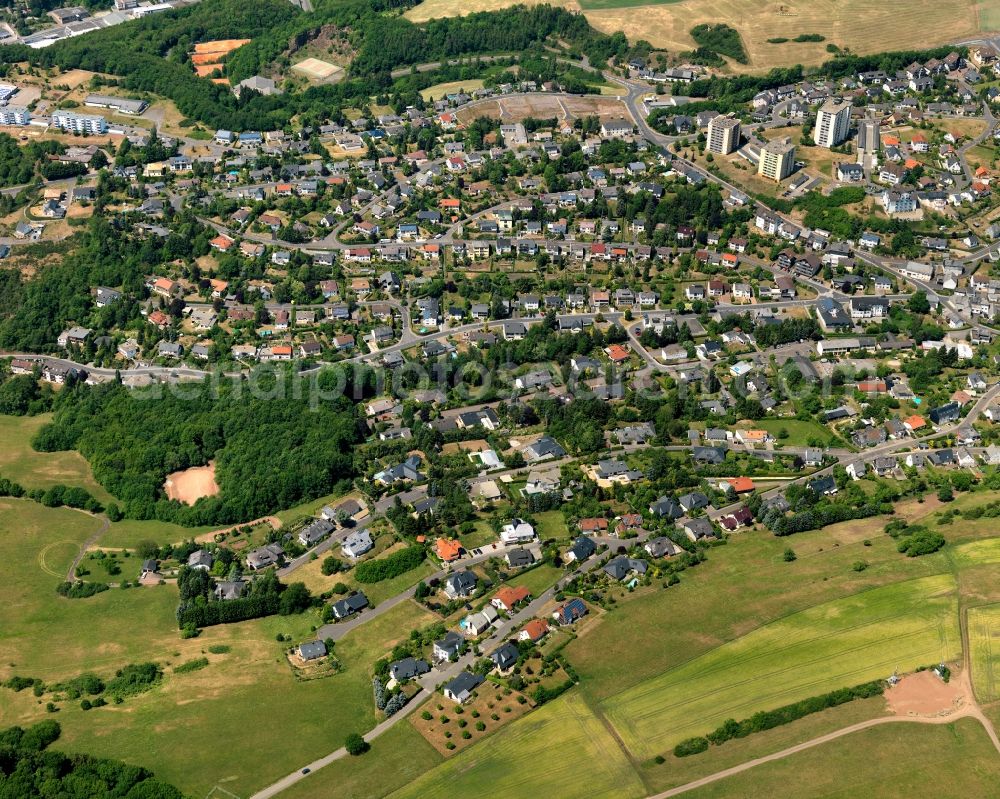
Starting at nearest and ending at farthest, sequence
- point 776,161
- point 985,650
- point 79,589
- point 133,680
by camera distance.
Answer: point 985,650
point 133,680
point 79,589
point 776,161

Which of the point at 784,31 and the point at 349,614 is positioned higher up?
the point at 784,31

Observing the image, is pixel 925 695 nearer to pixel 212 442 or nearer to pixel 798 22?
pixel 212 442

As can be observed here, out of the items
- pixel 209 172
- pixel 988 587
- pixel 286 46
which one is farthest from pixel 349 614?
pixel 286 46

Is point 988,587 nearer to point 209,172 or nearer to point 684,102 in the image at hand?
point 684,102

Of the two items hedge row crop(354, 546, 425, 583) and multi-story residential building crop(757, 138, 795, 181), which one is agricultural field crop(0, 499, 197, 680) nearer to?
hedge row crop(354, 546, 425, 583)

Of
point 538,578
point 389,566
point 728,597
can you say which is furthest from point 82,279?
point 728,597
